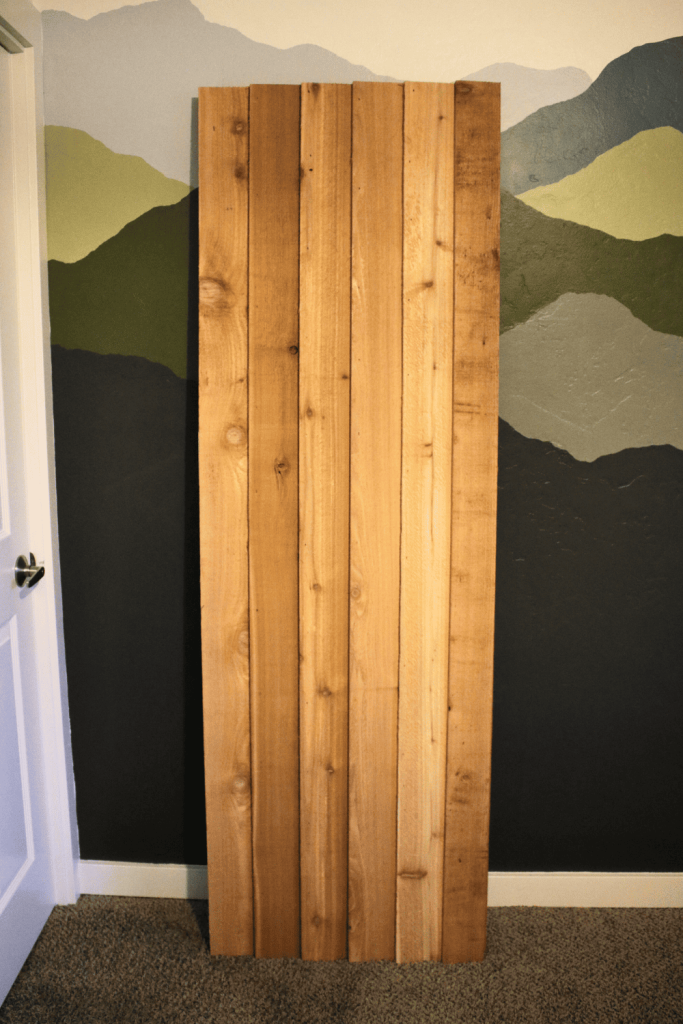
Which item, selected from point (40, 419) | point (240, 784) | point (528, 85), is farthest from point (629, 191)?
point (240, 784)

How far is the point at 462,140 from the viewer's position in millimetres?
1654

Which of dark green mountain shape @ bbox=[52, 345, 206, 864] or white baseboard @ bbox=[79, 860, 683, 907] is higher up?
dark green mountain shape @ bbox=[52, 345, 206, 864]

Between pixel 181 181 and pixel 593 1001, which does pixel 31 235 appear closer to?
pixel 181 181

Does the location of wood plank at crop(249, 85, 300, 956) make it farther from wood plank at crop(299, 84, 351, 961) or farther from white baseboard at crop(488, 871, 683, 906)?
white baseboard at crop(488, 871, 683, 906)

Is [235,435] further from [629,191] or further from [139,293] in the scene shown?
[629,191]

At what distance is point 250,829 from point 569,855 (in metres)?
1.00

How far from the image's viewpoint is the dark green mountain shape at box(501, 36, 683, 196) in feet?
5.79

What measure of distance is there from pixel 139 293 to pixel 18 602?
0.92m

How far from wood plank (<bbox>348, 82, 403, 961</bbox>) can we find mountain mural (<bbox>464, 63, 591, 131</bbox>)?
0.33m

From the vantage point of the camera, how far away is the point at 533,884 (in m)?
2.01

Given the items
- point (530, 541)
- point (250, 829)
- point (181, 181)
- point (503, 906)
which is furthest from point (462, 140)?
point (503, 906)

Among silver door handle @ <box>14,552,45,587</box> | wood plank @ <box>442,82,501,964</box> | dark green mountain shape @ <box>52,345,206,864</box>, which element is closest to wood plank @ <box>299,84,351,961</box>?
wood plank @ <box>442,82,501,964</box>

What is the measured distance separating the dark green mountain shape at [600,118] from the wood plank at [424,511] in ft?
0.83

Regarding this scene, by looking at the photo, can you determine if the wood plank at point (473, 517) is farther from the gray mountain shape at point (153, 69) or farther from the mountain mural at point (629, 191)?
the gray mountain shape at point (153, 69)
